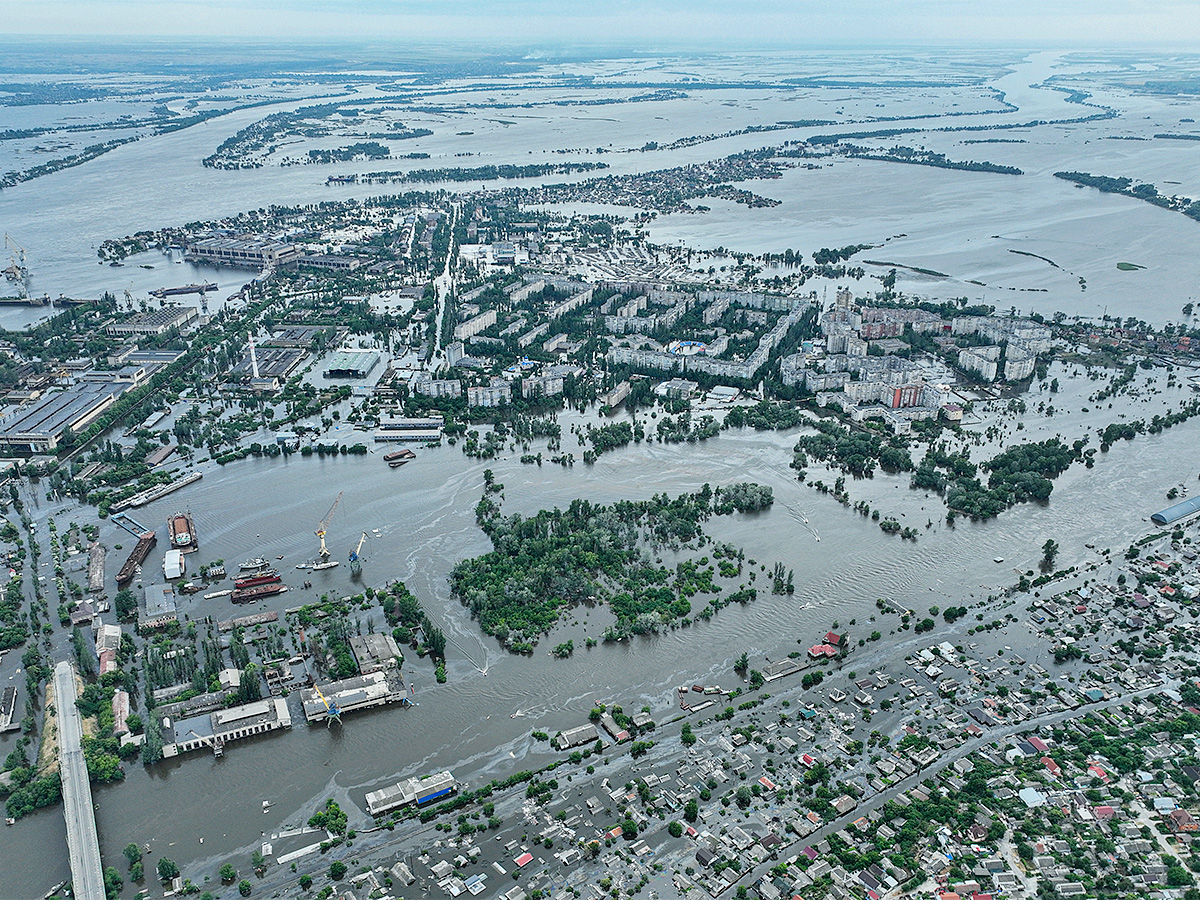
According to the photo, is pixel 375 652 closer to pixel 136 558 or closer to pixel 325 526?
pixel 325 526

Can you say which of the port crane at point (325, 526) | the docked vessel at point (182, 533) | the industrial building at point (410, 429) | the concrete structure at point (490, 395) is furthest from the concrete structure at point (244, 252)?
the docked vessel at point (182, 533)

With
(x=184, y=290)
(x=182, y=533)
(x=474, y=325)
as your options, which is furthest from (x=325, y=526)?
(x=184, y=290)

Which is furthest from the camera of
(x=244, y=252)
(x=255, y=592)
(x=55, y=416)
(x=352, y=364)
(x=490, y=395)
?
(x=244, y=252)

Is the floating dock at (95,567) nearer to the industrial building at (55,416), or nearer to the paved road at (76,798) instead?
the paved road at (76,798)

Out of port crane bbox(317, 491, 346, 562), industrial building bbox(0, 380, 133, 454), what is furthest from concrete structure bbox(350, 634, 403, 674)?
industrial building bbox(0, 380, 133, 454)

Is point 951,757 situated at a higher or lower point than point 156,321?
lower

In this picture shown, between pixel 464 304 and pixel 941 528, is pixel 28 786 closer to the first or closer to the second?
pixel 941 528

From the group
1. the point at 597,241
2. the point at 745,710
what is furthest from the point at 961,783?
the point at 597,241
